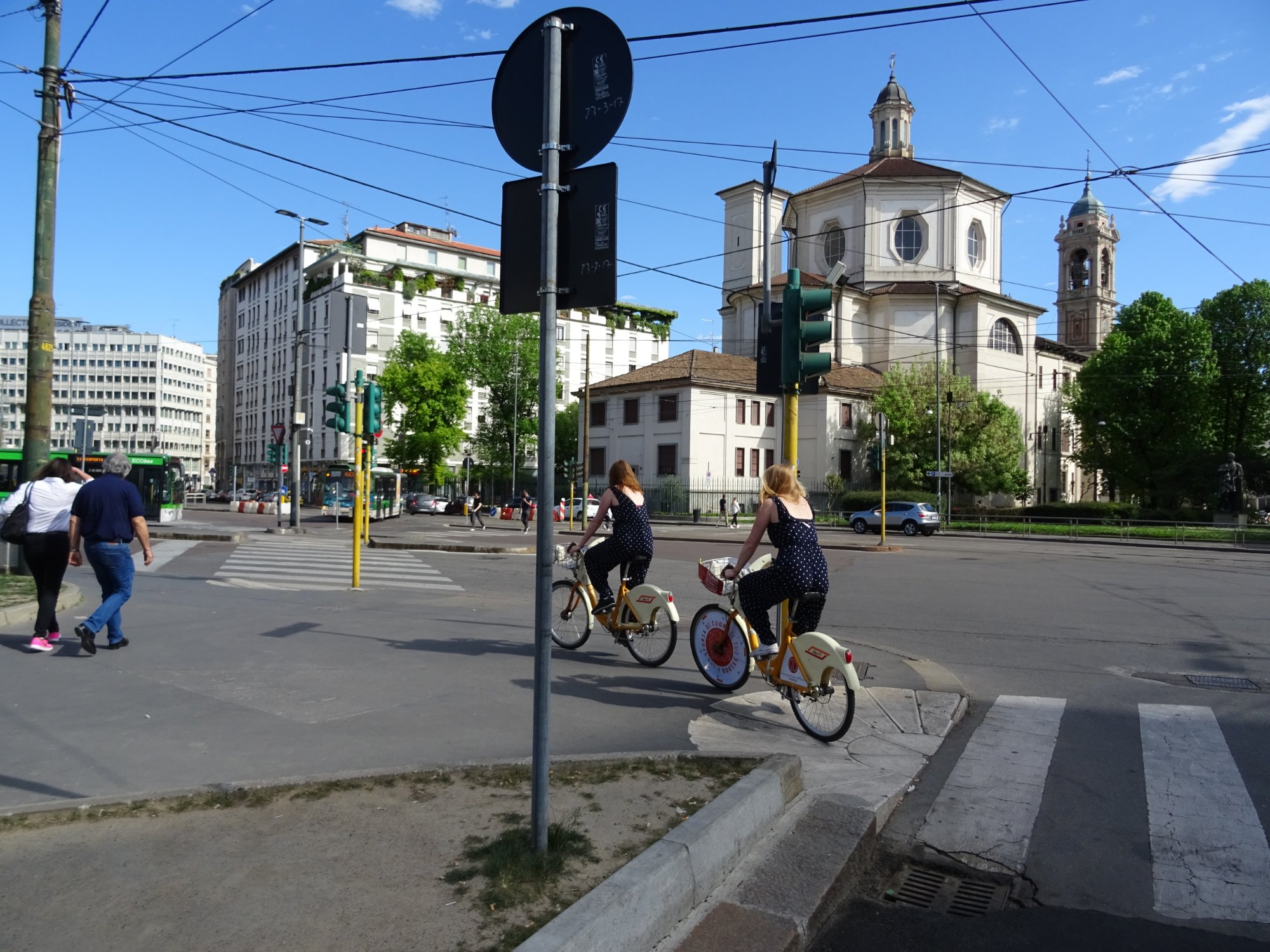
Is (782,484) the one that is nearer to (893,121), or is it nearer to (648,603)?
(648,603)

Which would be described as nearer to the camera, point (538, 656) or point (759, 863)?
point (538, 656)

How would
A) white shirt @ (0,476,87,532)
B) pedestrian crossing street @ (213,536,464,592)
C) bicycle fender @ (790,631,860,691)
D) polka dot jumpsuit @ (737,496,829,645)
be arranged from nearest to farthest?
bicycle fender @ (790,631,860,691) < polka dot jumpsuit @ (737,496,829,645) < white shirt @ (0,476,87,532) < pedestrian crossing street @ (213,536,464,592)

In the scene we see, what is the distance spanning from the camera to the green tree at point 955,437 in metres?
51.9

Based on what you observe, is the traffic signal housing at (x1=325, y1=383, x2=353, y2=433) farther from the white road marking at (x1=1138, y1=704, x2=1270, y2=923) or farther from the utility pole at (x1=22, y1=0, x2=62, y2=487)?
the white road marking at (x1=1138, y1=704, x2=1270, y2=923)

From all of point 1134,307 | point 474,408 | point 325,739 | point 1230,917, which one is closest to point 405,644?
point 325,739

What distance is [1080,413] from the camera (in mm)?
56969

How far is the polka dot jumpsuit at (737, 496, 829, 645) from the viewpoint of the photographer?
583cm

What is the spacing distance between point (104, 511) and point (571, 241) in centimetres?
616

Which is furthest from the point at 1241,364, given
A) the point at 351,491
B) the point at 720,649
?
the point at 720,649

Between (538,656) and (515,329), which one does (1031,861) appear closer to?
(538,656)

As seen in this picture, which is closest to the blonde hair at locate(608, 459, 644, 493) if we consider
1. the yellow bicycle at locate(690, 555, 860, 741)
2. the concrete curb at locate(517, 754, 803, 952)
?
the yellow bicycle at locate(690, 555, 860, 741)

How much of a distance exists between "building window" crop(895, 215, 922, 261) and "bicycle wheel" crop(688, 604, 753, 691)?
193ft

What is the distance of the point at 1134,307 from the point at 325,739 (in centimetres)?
5997

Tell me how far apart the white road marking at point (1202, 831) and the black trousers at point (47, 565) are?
27.3ft
